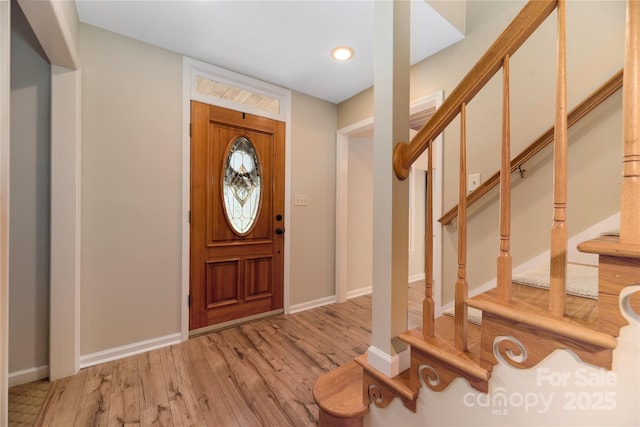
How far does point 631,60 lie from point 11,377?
10.4 feet

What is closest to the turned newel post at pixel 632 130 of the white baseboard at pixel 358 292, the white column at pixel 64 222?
the white column at pixel 64 222

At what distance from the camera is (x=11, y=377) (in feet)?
5.30

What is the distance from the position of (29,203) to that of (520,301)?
8.78 ft

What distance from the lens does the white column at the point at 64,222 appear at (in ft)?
5.51

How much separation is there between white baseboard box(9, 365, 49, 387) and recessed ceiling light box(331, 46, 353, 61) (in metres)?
3.09

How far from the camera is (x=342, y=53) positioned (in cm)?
216

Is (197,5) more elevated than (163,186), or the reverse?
(197,5)

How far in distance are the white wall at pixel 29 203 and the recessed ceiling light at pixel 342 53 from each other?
2.01 meters

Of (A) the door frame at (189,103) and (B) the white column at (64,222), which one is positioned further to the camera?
(A) the door frame at (189,103)

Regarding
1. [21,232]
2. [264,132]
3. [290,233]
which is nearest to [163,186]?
[21,232]

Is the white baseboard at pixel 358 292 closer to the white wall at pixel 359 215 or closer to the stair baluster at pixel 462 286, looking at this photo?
the white wall at pixel 359 215

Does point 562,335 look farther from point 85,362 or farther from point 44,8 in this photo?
point 85,362

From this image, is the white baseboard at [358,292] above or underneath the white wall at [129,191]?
underneath

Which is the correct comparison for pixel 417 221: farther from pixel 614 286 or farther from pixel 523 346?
pixel 614 286
